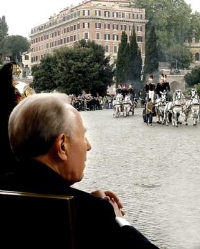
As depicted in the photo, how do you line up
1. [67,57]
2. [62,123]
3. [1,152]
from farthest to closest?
[67,57]
[1,152]
[62,123]

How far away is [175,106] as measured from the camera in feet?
72.5

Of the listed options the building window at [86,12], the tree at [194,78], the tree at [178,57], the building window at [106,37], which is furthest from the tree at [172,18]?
the tree at [194,78]

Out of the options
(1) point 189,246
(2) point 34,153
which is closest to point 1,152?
(2) point 34,153

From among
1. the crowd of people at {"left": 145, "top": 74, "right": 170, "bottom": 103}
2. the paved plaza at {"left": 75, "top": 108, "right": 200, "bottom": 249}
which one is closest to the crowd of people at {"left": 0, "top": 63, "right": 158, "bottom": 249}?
the paved plaza at {"left": 75, "top": 108, "right": 200, "bottom": 249}

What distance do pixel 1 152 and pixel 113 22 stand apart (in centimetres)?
9717

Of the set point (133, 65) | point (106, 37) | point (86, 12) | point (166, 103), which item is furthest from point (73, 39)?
point (166, 103)

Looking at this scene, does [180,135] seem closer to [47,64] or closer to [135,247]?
[135,247]

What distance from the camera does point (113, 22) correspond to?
3861 inches

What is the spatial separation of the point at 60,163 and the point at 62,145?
6cm

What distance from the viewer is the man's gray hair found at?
178cm

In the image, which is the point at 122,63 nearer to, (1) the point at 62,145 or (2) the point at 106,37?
(2) the point at 106,37

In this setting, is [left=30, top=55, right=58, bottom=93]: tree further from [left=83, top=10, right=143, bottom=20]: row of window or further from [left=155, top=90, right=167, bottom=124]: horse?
[left=83, top=10, right=143, bottom=20]: row of window

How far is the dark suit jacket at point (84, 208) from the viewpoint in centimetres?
172

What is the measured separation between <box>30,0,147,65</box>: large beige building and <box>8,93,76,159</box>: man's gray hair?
9193 centimetres
